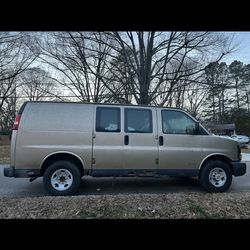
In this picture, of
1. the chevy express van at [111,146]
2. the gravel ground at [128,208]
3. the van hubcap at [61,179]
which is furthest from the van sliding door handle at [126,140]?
the gravel ground at [128,208]

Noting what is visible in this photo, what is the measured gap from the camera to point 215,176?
21.9ft

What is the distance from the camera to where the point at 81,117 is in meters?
6.34

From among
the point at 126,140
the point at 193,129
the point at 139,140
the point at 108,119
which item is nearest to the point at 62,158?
the point at 108,119

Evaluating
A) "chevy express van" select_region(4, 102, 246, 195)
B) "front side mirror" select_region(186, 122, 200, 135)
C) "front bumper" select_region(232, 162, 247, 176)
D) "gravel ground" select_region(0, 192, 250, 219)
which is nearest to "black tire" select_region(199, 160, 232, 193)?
"chevy express van" select_region(4, 102, 246, 195)

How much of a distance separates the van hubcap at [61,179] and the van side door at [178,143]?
82.7 inches

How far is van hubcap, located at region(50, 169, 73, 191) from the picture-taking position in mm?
6137

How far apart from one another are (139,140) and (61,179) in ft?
6.45

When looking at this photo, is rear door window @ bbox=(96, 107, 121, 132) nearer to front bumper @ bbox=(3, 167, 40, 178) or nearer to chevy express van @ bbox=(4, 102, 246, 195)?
chevy express van @ bbox=(4, 102, 246, 195)

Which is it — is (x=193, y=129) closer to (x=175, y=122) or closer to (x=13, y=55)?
(x=175, y=122)

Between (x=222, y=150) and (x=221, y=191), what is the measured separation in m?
0.98
